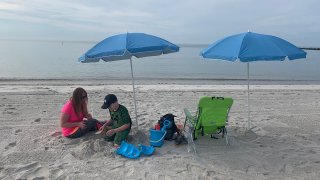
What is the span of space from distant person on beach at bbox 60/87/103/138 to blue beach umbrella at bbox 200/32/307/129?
2320 millimetres

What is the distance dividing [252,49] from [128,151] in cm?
258

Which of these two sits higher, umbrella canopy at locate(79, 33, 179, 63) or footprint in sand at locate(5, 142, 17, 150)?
umbrella canopy at locate(79, 33, 179, 63)

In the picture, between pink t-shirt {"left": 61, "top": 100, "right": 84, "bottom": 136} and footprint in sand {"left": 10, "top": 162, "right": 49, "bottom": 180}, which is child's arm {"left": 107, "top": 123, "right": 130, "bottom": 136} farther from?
footprint in sand {"left": 10, "top": 162, "right": 49, "bottom": 180}

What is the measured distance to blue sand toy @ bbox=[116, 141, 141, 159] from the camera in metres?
5.18

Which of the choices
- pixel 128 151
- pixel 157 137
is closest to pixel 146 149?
pixel 128 151

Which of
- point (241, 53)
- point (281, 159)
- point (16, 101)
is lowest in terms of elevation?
point (281, 159)

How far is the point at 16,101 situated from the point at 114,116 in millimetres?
5429

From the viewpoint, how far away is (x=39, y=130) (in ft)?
22.0

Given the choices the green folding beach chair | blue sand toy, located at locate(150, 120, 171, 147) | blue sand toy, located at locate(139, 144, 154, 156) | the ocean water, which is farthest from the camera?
the ocean water

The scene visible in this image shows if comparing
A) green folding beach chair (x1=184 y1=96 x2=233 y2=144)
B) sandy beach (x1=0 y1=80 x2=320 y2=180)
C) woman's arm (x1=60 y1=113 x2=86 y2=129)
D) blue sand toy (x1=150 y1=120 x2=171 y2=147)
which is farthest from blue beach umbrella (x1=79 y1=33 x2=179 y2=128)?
sandy beach (x1=0 y1=80 x2=320 y2=180)

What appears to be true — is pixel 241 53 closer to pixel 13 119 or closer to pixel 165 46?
pixel 165 46

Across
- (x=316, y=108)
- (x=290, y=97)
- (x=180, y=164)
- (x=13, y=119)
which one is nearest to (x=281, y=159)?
(x=180, y=164)

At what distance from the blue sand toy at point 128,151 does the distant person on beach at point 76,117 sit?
0.97 metres

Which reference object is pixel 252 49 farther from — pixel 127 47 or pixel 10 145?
pixel 10 145
